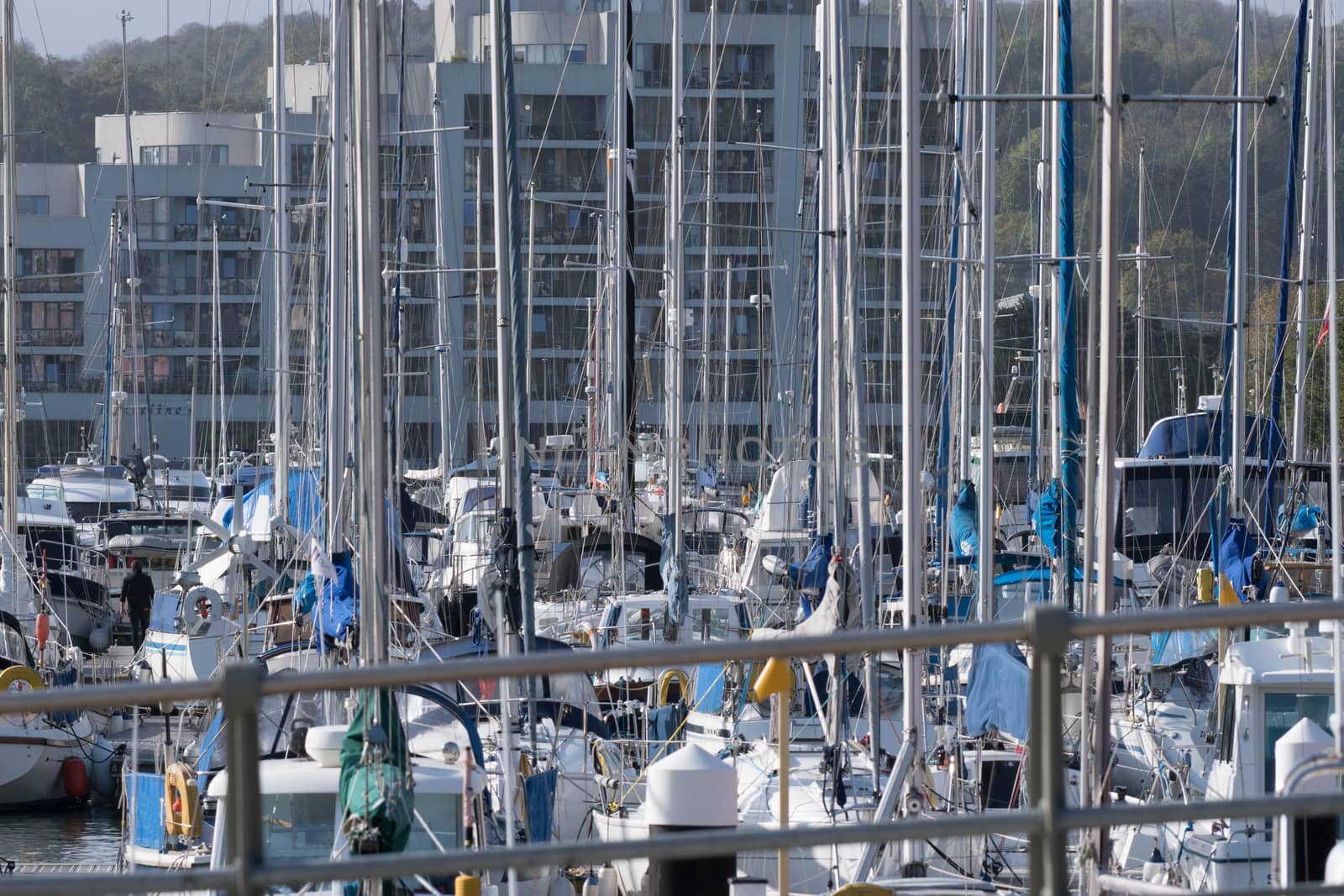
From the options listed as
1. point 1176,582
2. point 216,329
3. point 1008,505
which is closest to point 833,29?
point 1176,582

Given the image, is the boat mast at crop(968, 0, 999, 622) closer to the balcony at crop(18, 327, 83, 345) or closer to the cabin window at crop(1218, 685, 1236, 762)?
the cabin window at crop(1218, 685, 1236, 762)

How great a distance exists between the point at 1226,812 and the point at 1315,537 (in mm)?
21986

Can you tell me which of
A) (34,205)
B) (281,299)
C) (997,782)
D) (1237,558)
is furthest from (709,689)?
(34,205)

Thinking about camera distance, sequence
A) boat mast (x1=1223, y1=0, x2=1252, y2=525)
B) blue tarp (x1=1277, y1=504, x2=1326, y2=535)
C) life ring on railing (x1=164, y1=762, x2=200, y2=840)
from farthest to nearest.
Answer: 1. blue tarp (x1=1277, y1=504, x2=1326, y2=535)
2. boat mast (x1=1223, y1=0, x2=1252, y2=525)
3. life ring on railing (x1=164, y1=762, x2=200, y2=840)

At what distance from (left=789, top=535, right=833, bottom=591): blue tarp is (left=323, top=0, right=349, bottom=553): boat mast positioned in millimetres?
4978

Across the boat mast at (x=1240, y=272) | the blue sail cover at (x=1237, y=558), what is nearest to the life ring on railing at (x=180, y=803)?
the blue sail cover at (x=1237, y=558)

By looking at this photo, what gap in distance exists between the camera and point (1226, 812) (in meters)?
4.18

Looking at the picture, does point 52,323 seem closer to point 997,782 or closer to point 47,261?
point 47,261

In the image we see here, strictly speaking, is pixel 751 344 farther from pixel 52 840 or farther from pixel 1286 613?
pixel 1286 613

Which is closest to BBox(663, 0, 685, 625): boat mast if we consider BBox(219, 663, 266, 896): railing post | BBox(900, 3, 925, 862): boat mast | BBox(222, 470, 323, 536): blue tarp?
BBox(222, 470, 323, 536): blue tarp

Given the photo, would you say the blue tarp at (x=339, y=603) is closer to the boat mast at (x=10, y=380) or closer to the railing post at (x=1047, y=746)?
the boat mast at (x=10, y=380)

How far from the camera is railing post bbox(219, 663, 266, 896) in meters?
3.86

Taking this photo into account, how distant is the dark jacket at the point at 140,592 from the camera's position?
28234 mm

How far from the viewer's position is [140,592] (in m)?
28.4
